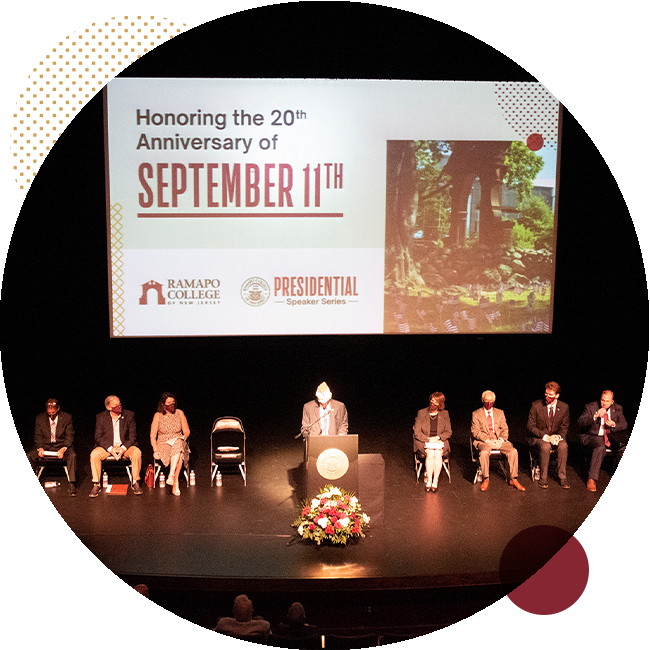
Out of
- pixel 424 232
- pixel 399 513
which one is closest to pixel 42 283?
pixel 424 232

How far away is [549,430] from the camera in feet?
24.9

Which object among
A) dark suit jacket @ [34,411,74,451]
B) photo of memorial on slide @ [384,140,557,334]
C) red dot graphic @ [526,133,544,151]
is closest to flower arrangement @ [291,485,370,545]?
dark suit jacket @ [34,411,74,451]

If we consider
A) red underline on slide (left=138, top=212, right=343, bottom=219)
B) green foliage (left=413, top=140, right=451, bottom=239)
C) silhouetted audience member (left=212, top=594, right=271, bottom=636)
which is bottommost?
silhouetted audience member (left=212, top=594, right=271, bottom=636)

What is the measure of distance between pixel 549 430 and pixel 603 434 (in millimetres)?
521

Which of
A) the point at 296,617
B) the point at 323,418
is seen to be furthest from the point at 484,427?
the point at 296,617

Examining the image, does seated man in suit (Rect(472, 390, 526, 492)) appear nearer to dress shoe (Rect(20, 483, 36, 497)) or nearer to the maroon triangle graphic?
the maroon triangle graphic

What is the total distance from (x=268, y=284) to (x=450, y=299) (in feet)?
6.79

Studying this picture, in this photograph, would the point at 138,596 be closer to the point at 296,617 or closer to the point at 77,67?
the point at 296,617

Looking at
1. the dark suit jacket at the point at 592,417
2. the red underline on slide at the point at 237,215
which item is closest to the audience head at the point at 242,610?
the dark suit jacket at the point at 592,417

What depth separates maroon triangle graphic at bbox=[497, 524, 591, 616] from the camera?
215 inches

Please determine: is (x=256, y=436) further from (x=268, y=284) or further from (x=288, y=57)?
(x=288, y=57)

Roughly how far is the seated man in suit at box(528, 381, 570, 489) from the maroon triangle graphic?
1.40 meters

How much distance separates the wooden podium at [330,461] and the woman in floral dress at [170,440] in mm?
1463

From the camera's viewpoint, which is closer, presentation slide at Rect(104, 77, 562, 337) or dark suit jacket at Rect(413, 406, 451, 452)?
dark suit jacket at Rect(413, 406, 451, 452)
